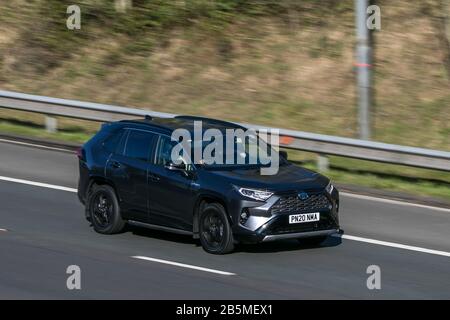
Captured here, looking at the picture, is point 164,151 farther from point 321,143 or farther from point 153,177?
point 321,143

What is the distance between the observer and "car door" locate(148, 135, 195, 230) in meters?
13.7

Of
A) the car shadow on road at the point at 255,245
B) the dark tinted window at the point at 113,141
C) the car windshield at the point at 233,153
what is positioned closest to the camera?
the car windshield at the point at 233,153

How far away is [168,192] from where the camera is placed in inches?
547

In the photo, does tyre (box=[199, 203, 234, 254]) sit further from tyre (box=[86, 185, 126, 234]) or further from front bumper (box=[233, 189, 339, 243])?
tyre (box=[86, 185, 126, 234])

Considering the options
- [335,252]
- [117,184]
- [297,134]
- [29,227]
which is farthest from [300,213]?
[297,134]

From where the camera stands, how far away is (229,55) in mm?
26109

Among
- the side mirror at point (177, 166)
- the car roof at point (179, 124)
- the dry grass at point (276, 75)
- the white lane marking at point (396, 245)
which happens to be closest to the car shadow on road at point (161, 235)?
the side mirror at point (177, 166)

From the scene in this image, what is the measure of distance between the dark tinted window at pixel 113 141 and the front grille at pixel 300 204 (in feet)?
9.20

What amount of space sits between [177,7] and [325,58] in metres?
4.82

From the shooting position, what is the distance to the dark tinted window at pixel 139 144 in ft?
47.1

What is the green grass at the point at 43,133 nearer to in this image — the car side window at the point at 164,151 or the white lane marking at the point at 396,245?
the car side window at the point at 164,151

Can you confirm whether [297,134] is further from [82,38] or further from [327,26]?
[82,38]

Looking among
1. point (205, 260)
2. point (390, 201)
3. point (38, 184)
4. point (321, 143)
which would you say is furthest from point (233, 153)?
point (321, 143)

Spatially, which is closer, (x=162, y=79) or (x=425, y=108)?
(x=425, y=108)
